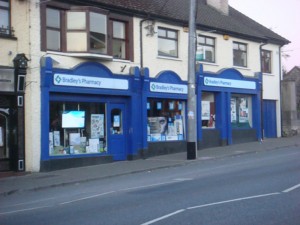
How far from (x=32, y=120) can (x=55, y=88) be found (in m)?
1.53

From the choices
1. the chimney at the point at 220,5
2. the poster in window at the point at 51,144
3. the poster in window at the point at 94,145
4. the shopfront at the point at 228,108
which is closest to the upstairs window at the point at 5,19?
the poster in window at the point at 51,144

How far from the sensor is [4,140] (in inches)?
690

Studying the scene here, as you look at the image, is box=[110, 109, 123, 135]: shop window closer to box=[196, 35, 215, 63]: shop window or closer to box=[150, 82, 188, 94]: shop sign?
box=[150, 82, 188, 94]: shop sign

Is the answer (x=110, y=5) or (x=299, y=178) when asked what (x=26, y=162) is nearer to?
(x=110, y=5)

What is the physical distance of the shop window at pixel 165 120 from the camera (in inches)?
904

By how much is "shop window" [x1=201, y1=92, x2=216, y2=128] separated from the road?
10.1m

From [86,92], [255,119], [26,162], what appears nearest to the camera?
[26,162]

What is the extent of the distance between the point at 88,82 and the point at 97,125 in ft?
6.50

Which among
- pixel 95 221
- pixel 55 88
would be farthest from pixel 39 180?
pixel 95 221

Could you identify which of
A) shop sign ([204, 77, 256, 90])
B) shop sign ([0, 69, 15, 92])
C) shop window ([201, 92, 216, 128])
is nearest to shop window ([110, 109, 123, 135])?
shop sign ([0, 69, 15, 92])

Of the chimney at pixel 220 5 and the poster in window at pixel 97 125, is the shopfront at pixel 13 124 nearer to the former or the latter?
the poster in window at pixel 97 125

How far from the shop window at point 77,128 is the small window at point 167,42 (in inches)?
178

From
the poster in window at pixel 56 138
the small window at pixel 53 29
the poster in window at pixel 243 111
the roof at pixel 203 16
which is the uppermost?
the roof at pixel 203 16

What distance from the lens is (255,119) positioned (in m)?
29.0
